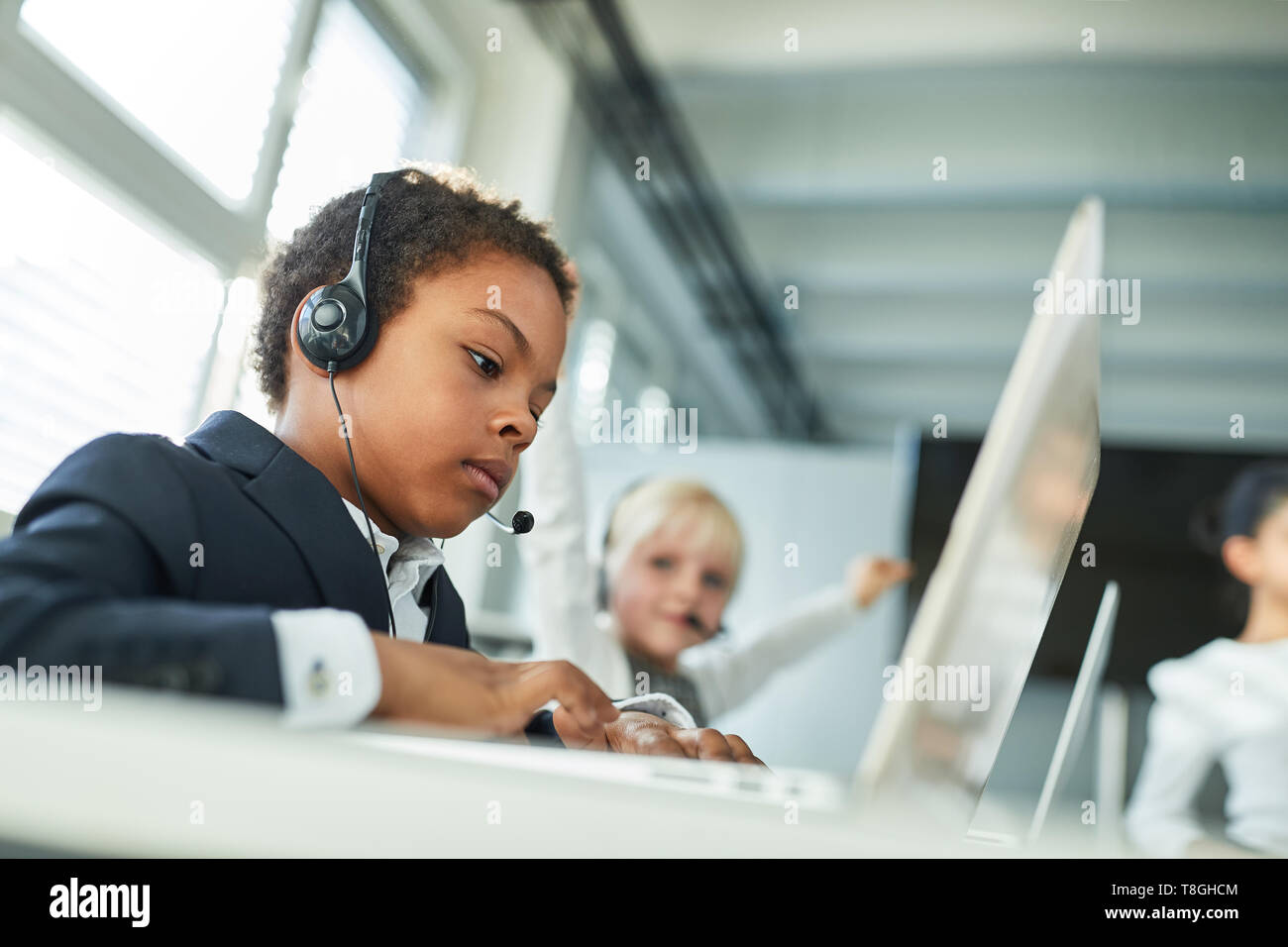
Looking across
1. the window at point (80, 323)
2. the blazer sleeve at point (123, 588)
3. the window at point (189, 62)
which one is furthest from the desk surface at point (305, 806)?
the window at point (189, 62)

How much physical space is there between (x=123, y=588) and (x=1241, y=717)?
73.6 inches

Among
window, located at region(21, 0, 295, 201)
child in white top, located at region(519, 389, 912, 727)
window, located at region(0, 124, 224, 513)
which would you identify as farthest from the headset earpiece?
window, located at region(21, 0, 295, 201)

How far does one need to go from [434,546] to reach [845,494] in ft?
9.55

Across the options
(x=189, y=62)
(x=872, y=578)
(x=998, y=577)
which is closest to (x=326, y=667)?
(x=998, y=577)

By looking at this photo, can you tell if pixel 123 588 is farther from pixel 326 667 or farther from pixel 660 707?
pixel 660 707

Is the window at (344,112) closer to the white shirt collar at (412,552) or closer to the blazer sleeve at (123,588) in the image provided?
the white shirt collar at (412,552)

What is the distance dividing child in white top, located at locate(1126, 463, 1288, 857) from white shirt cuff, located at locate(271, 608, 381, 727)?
4.80 ft

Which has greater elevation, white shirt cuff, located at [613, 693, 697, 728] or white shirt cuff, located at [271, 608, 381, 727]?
white shirt cuff, located at [271, 608, 381, 727]

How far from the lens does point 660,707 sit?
66 centimetres

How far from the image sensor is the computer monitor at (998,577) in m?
0.39

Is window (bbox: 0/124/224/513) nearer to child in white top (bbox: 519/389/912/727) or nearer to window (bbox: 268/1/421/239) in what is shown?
window (bbox: 268/1/421/239)

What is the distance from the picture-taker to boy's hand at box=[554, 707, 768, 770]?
542 mm

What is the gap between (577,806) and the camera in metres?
0.26
